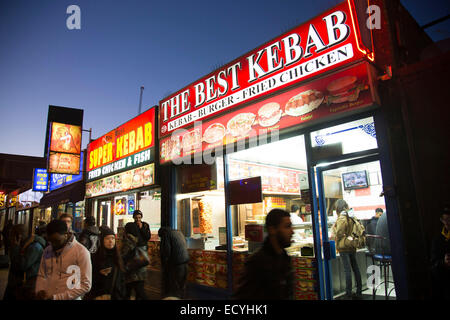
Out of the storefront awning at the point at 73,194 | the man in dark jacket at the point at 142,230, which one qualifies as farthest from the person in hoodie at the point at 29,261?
the storefront awning at the point at 73,194

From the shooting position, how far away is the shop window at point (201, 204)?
7.68 meters

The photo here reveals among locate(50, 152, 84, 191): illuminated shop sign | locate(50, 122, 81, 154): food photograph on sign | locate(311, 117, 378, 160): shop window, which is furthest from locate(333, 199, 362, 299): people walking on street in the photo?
locate(50, 152, 84, 191): illuminated shop sign

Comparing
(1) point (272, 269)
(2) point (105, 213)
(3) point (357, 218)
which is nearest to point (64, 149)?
(2) point (105, 213)

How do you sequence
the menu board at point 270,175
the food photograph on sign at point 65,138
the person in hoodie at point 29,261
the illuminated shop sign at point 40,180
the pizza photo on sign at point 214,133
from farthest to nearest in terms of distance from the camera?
the illuminated shop sign at point 40,180
the food photograph on sign at point 65,138
the menu board at point 270,175
the pizza photo on sign at point 214,133
the person in hoodie at point 29,261

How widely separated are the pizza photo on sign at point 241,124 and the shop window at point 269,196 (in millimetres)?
641

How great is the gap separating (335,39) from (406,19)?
2.09 meters

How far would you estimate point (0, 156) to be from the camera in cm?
2844

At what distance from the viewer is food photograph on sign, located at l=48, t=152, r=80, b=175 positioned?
13125 mm

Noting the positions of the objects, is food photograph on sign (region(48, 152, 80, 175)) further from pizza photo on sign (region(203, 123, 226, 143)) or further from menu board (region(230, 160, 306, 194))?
menu board (region(230, 160, 306, 194))

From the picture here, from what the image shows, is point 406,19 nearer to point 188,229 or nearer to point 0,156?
point 188,229

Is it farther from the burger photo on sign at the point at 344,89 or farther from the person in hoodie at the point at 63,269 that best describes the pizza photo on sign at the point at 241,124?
the person in hoodie at the point at 63,269

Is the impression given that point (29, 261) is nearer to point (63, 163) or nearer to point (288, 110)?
point (288, 110)

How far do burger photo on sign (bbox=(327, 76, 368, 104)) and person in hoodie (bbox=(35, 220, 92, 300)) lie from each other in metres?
4.51
